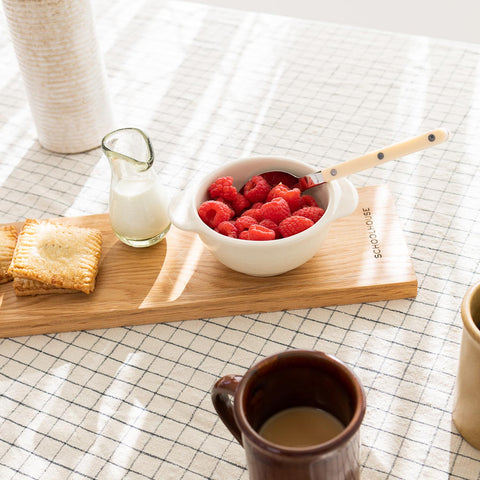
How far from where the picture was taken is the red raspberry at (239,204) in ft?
3.45

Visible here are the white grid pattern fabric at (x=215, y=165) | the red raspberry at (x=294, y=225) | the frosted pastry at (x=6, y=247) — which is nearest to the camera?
the white grid pattern fabric at (x=215, y=165)

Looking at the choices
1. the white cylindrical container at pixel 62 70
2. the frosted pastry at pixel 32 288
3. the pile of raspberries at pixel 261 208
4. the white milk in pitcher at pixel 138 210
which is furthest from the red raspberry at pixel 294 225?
the white cylindrical container at pixel 62 70

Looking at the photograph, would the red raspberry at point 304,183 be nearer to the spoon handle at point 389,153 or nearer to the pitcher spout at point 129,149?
the spoon handle at point 389,153

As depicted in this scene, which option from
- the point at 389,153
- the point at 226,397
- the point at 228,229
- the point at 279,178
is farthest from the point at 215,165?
the point at 226,397

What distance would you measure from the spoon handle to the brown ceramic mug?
36cm

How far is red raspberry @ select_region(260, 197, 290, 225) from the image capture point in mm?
996

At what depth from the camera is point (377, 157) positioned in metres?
0.94

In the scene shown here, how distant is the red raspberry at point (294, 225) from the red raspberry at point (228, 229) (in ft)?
0.22

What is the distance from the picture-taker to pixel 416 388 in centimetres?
91

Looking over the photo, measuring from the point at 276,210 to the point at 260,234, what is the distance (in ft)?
0.17

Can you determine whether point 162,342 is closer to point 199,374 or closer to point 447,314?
point 199,374

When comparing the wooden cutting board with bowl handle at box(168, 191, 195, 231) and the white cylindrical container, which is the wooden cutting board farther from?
the white cylindrical container

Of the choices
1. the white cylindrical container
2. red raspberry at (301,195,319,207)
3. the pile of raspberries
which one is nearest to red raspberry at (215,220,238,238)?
the pile of raspberries

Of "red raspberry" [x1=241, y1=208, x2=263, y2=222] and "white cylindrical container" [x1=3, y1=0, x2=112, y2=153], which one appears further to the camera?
"white cylindrical container" [x1=3, y1=0, x2=112, y2=153]
